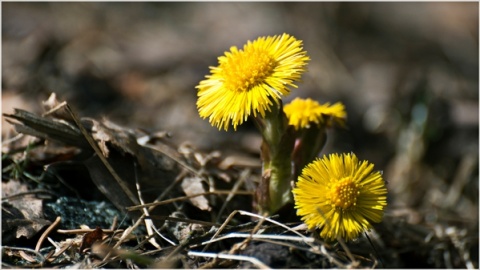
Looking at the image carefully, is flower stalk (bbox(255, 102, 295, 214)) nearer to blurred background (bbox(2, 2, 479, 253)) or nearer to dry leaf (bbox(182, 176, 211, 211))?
dry leaf (bbox(182, 176, 211, 211))

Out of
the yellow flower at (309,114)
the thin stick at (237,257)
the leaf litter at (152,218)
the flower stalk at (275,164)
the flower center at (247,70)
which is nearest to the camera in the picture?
the thin stick at (237,257)

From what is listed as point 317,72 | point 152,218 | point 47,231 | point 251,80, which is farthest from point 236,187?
point 317,72

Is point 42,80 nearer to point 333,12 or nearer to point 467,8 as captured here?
point 333,12

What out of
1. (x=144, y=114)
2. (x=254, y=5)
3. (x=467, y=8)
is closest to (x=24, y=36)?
(x=144, y=114)

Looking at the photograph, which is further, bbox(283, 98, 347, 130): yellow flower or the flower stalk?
bbox(283, 98, 347, 130): yellow flower

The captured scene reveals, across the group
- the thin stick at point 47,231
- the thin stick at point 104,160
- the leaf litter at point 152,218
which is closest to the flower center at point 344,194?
the leaf litter at point 152,218

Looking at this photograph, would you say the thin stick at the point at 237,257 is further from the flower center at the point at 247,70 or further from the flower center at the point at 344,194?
the flower center at the point at 247,70

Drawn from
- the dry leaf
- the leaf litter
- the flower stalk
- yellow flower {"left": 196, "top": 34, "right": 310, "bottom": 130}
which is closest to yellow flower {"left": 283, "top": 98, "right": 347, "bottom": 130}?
the flower stalk
